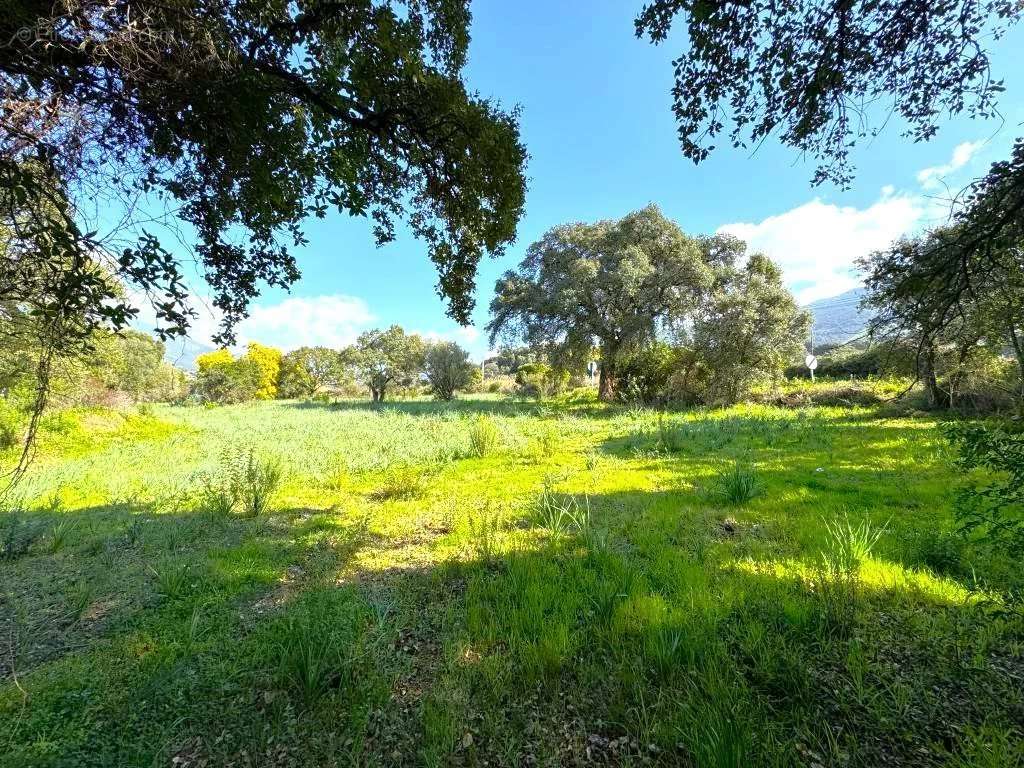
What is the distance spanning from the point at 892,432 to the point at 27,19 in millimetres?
13802

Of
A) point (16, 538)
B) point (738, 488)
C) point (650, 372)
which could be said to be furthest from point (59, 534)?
point (650, 372)

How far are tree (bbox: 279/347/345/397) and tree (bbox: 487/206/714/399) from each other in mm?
33880

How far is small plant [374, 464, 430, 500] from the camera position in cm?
615

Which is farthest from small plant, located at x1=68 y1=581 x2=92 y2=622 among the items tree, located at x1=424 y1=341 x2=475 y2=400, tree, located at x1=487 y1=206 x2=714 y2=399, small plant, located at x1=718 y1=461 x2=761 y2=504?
tree, located at x1=424 y1=341 x2=475 y2=400

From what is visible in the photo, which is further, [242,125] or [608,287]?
[608,287]

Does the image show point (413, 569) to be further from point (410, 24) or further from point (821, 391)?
point (821, 391)

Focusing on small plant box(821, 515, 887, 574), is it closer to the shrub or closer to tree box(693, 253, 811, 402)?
tree box(693, 253, 811, 402)

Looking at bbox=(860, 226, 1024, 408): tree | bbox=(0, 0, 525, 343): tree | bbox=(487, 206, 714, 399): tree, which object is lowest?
bbox=(860, 226, 1024, 408): tree

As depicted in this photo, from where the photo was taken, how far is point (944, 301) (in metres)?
2.33

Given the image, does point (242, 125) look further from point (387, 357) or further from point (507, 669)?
point (387, 357)

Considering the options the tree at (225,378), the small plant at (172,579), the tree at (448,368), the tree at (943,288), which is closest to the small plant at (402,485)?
the small plant at (172,579)

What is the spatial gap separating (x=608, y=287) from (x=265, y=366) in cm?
4308

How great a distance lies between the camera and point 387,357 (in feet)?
106

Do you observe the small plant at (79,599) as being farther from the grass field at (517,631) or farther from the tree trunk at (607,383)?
the tree trunk at (607,383)
